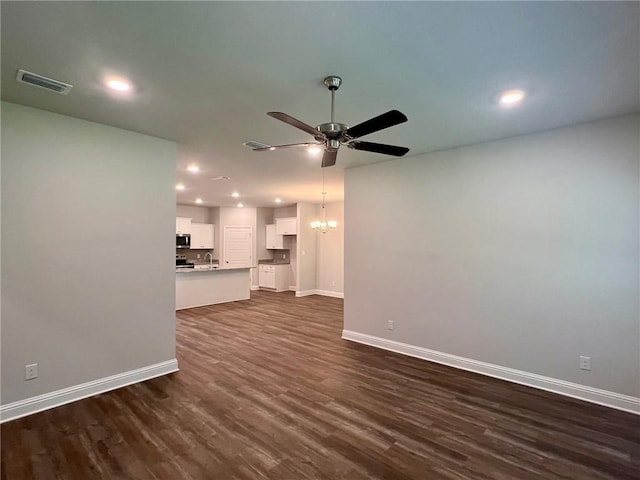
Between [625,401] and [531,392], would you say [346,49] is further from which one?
[625,401]

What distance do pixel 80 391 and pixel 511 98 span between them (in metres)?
4.81

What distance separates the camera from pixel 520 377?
357 cm

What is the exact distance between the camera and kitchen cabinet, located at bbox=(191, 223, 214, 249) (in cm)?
1015

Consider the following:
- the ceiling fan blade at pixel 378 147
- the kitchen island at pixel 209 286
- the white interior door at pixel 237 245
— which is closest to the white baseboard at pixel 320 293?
the kitchen island at pixel 209 286

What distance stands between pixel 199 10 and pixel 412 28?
117cm

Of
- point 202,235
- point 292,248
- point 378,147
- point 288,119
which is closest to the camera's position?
point 288,119

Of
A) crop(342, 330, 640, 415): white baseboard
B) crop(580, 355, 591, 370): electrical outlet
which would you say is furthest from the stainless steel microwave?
crop(580, 355, 591, 370): electrical outlet

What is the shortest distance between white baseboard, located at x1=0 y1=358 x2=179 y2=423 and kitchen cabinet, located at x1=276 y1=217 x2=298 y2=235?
6.30 metres

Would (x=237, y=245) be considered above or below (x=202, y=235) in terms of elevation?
below

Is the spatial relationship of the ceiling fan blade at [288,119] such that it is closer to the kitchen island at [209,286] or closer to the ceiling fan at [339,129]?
the ceiling fan at [339,129]

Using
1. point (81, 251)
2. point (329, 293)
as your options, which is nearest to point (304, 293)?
point (329, 293)

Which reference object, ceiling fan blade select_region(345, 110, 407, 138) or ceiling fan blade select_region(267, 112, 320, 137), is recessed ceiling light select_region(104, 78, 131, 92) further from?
ceiling fan blade select_region(345, 110, 407, 138)

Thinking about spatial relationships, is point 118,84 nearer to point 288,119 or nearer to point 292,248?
point 288,119

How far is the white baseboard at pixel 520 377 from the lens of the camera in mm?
3029
